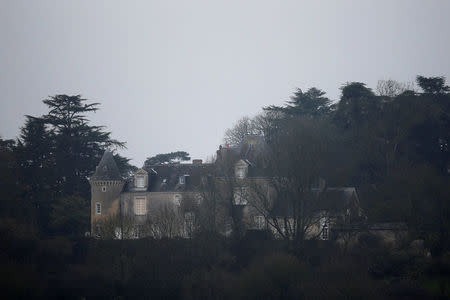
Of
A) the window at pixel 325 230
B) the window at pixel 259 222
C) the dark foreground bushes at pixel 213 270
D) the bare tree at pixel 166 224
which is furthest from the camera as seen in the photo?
the window at pixel 259 222

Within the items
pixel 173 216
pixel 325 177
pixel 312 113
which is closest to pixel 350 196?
pixel 325 177

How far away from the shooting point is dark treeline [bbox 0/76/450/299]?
3544 cm

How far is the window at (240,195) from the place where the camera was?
45981 mm

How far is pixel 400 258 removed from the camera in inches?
1507

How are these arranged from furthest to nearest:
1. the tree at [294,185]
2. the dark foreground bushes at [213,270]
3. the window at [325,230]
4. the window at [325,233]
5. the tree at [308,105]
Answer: the tree at [308,105], the window at [325,233], the window at [325,230], the tree at [294,185], the dark foreground bushes at [213,270]

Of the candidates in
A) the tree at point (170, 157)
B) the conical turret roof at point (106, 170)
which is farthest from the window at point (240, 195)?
the tree at point (170, 157)

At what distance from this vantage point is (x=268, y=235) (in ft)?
144

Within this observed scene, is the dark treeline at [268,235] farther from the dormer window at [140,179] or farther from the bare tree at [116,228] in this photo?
the dormer window at [140,179]

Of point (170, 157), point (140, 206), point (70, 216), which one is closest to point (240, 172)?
point (140, 206)

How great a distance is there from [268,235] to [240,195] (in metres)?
3.60

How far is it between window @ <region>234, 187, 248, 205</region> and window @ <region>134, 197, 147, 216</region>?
810 cm

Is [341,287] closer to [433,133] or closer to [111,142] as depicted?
[433,133]

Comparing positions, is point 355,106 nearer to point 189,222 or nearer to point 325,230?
point 325,230

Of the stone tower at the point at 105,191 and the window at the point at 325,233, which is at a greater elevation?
the stone tower at the point at 105,191
